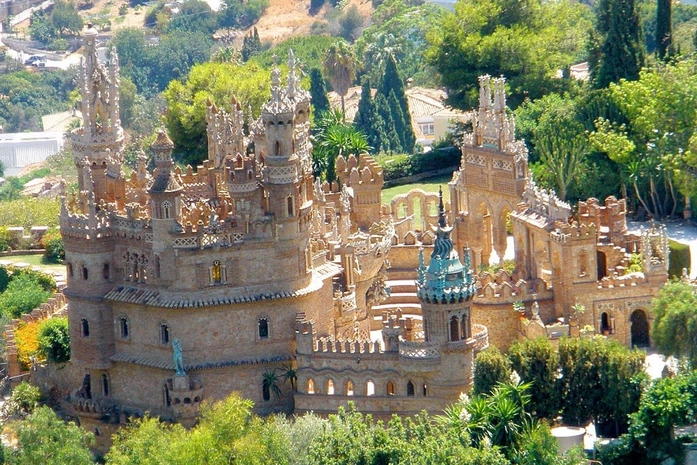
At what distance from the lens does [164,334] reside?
3499 inches

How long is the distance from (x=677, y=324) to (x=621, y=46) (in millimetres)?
32486

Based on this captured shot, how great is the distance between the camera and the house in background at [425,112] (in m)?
150

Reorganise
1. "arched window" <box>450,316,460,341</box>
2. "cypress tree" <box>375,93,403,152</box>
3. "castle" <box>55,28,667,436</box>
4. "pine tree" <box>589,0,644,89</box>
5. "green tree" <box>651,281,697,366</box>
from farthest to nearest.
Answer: "cypress tree" <box>375,93,403,152</box> < "pine tree" <box>589,0,644,89</box> < "castle" <box>55,28,667,436</box> < "green tree" <box>651,281,697,366</box> < "arched window" <box>450,316,460,341</box>

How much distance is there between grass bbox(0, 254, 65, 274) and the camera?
113m

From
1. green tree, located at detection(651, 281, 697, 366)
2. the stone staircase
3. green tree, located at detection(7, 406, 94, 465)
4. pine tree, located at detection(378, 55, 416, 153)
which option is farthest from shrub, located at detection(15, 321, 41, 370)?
pine tree, located at detection(378, 55, 416, 153)

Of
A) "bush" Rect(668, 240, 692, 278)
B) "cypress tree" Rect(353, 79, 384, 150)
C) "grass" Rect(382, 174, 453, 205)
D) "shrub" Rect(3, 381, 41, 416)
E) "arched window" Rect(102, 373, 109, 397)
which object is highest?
"cypress tree" Rect(353, 79, 384, 150)

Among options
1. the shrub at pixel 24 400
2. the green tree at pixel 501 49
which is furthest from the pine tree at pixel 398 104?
the shrub at pixel 24 400

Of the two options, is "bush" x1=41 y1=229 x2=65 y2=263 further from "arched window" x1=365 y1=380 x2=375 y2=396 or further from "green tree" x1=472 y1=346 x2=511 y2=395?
"green tree" x1=472 y1=346 x2=511 y2=395

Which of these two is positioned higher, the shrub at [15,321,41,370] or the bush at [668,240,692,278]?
the bush at [668,240,692,278]

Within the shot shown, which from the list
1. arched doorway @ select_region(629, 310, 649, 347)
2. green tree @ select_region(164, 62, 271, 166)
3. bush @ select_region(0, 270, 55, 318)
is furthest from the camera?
green tree @ select_region(164, 62, 271, 166)

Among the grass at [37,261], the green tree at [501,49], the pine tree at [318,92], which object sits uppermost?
the green tree at [501,49]

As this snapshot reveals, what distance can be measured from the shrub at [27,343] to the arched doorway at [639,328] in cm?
2545

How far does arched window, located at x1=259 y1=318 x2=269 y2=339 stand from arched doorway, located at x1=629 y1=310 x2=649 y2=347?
1612 centimetres

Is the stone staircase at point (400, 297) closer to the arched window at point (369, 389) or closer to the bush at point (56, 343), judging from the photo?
the arched window at point (369, 389)
